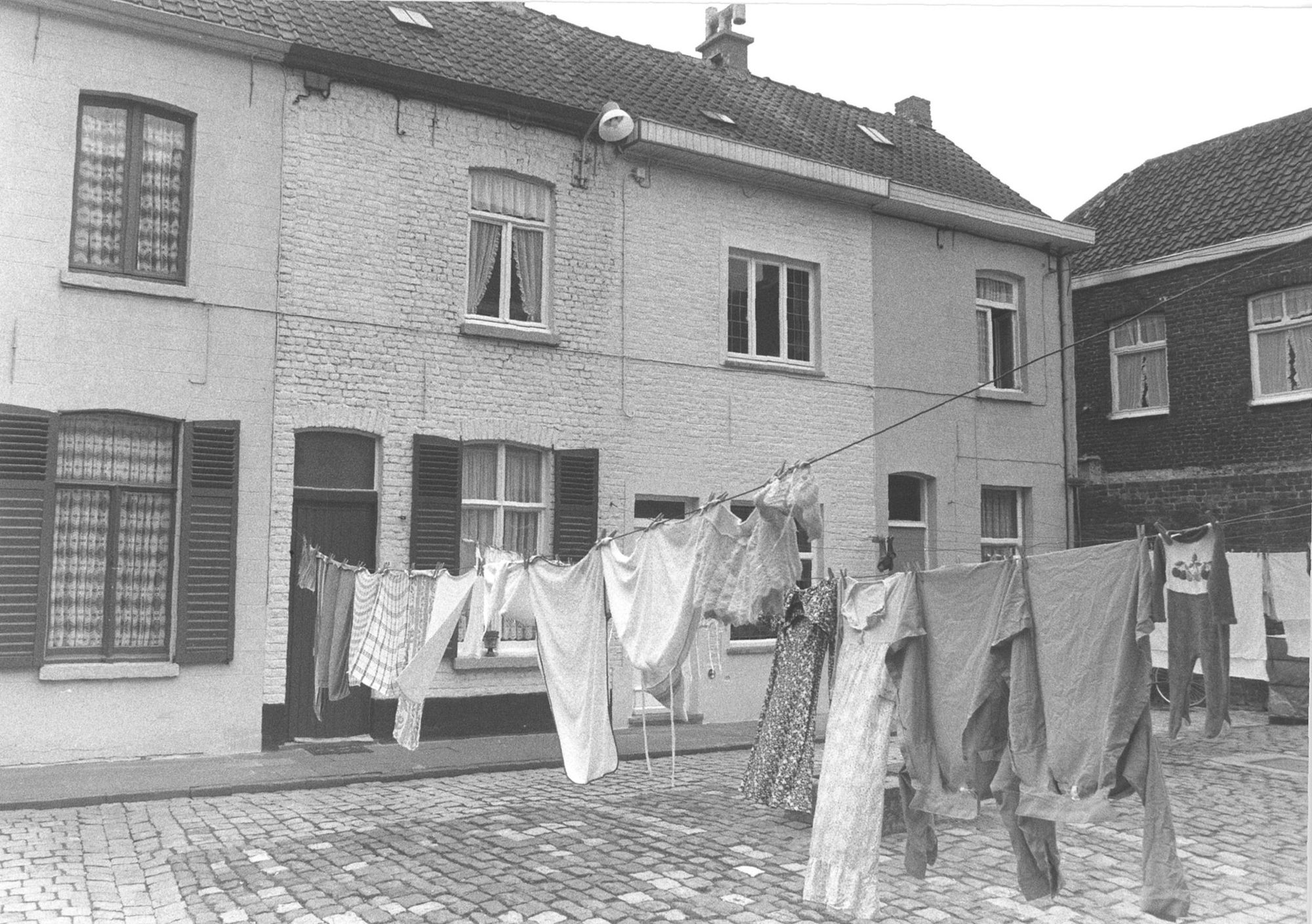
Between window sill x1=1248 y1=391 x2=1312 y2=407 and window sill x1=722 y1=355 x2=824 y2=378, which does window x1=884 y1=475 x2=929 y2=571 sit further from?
window sill x1=1248 y1=391 x2=1312 y2=407

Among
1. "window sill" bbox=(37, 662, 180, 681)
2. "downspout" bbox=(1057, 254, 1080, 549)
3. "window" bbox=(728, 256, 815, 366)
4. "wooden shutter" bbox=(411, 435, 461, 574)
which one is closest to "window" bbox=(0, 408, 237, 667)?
"window sill" bbox=(37, 662, 180, 681)

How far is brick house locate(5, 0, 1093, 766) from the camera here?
1243cm

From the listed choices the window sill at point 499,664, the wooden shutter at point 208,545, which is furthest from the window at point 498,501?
the wooden shutter at point 208,545

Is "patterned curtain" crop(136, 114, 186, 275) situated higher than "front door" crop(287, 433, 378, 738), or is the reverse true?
"patterned curtain" crop(136, 114, 186, 275)

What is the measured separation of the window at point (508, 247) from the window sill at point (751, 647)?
505 centimetres

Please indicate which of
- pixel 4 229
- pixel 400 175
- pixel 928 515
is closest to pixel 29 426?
pixel 4 229

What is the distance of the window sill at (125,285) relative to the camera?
1111 centimetres

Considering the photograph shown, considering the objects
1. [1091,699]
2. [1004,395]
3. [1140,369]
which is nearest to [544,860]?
[1091,699]

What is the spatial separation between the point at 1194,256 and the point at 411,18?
12731 mm

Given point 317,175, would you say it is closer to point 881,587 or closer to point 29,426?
point 29,426

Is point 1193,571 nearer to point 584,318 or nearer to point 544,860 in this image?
point 544,860

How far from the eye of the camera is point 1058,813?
16.9ft

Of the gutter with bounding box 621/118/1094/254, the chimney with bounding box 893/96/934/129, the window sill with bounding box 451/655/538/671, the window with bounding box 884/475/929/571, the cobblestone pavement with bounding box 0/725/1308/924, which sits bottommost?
the cobblestone pavement with bounding box 0/725/1308/924

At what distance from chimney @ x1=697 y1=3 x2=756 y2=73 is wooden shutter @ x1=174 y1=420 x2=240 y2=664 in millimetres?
11861
